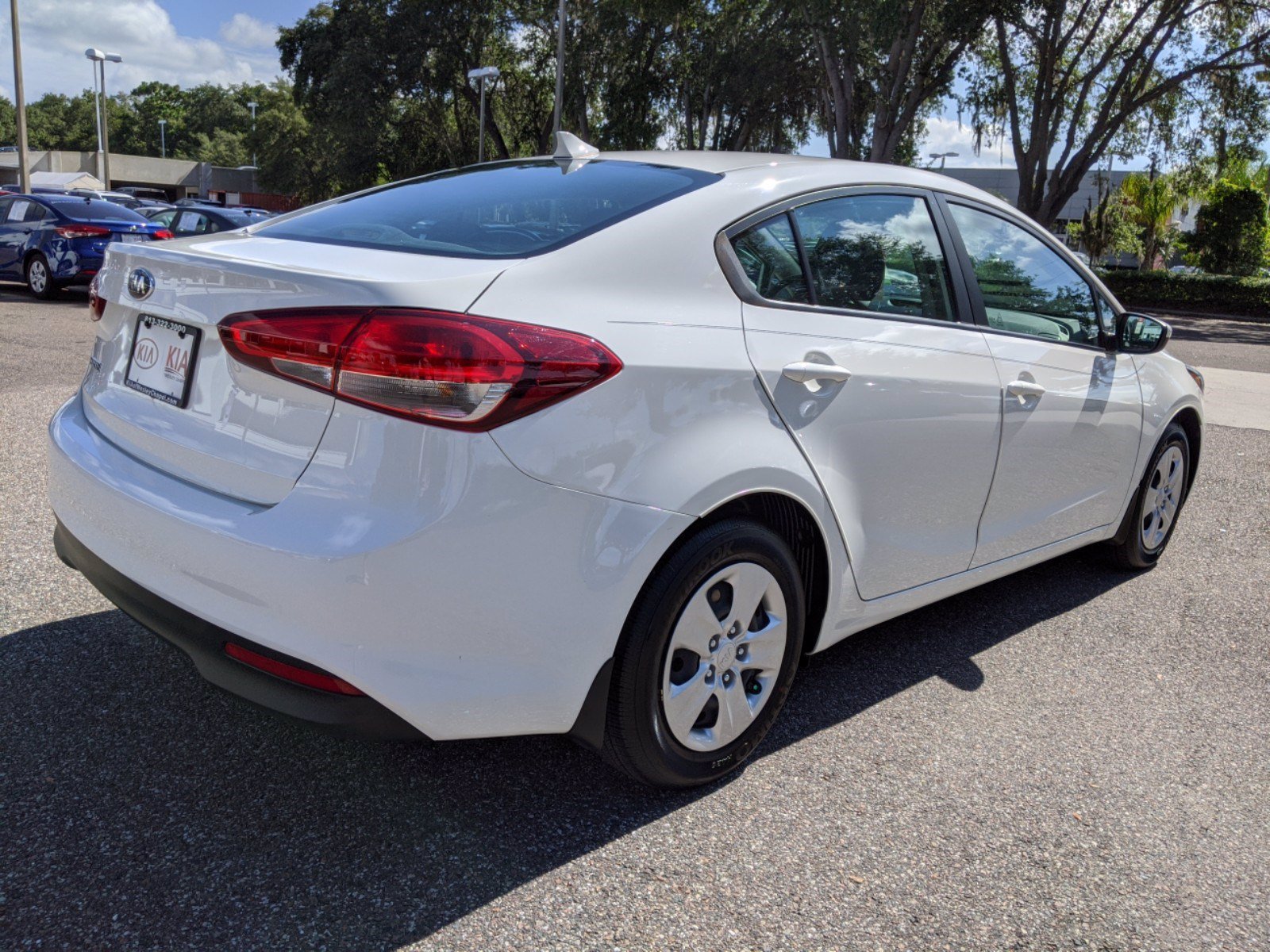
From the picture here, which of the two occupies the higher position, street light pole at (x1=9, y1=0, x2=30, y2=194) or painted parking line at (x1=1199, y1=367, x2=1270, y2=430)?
street light pole at (x1=9, y1=0, x2=30, y2=194)

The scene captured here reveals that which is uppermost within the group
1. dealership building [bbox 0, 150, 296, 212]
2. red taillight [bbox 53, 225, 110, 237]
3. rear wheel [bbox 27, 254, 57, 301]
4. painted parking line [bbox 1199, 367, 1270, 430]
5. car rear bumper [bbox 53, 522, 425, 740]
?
dealership building [bbox 0, 150, 296, 212]

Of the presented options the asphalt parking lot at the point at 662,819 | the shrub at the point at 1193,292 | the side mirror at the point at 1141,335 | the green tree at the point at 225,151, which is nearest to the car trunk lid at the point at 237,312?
the asphalt parking lot at the point at 662,819

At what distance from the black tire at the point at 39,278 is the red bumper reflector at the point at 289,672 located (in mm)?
14185

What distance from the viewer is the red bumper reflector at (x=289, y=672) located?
219cm

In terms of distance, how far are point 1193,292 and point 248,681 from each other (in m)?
32.3

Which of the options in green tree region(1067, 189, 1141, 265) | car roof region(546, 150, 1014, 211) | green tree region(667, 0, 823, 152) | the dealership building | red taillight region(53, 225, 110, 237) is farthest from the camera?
the dealership building

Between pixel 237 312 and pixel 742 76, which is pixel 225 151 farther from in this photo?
pixel 237 312

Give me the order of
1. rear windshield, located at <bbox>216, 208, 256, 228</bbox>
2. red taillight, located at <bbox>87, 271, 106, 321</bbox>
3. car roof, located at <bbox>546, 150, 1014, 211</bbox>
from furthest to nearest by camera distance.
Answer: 1. rear windshield, located at <bbox>216, 208, 256, 228</bbox>
2. car roof, located at <bbox>546, 150, 1014, 211</bbox>
3. red taillight, located at <bbox>87, 271, 106, 321</bbox>

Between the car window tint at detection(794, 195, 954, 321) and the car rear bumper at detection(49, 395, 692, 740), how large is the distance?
3.43 feet

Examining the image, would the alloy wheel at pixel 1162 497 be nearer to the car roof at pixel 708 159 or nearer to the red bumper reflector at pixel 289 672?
the car roof at pixel 708 159

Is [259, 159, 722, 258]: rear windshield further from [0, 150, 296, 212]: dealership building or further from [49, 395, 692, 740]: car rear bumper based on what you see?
[0, 150, 296, 212]: dealership building

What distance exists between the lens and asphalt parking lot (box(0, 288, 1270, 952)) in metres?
2.25

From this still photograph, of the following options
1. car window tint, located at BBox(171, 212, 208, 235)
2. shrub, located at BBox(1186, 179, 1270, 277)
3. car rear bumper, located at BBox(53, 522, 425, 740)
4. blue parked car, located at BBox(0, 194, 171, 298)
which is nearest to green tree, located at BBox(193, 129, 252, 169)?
shrub, located at BBox(1186, 179, 1270, 277)

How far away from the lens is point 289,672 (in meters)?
2.22
